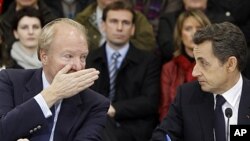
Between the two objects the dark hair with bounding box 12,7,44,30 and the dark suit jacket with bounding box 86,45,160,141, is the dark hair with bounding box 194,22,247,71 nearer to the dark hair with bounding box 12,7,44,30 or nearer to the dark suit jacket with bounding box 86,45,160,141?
the dark suit jacket with bounding box 86,45,160,141

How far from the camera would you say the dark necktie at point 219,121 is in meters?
3.13

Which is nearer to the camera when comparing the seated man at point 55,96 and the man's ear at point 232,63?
the seated man at point 55,96

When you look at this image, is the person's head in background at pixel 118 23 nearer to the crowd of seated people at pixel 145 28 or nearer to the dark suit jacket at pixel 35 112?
the crowd of seated people at pixel 145 28

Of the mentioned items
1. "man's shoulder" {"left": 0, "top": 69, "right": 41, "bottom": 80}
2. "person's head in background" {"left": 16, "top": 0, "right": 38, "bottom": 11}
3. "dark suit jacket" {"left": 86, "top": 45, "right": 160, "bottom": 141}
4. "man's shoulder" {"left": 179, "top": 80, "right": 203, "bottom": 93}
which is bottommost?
"dark suit jacket" {"left": 86, "top": 45, "right": 160, "bottom": 141}

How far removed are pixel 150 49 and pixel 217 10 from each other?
2.31ft

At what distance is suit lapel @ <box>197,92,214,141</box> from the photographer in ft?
10.4

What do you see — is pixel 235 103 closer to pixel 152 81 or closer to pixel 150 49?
pixel 152 81

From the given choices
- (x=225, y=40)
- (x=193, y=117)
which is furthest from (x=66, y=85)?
(x=225, y=40)

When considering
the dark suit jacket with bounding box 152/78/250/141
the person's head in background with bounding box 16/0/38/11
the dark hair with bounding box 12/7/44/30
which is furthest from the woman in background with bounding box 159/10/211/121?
the dark suit jacket with bounding box 152/78/250/141

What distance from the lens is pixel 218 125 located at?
316 cm

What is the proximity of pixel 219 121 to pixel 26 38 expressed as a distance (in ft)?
7.97

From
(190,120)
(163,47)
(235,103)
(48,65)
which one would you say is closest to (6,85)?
(48,65)

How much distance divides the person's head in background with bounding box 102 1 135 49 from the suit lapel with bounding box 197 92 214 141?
185 cm

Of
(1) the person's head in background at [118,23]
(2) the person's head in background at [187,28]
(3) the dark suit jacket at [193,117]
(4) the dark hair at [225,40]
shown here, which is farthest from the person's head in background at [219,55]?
(1) the person's head in background at [118,23]
